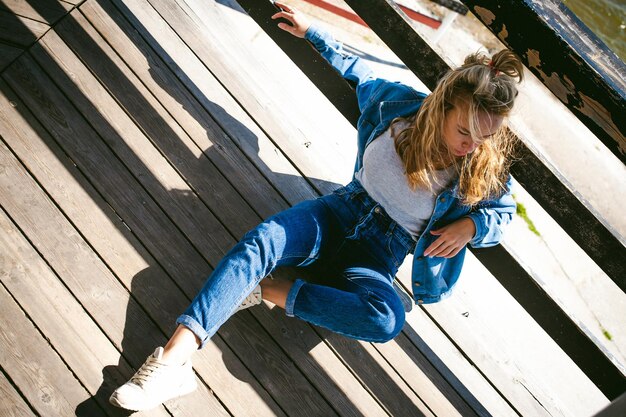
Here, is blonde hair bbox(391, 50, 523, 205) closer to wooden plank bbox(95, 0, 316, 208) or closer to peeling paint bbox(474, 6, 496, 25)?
peeling paint bbox(474, 6, 496, 25)

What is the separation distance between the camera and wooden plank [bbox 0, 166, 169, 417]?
1560 mm

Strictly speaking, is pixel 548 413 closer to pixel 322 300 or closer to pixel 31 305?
pixel 322 300

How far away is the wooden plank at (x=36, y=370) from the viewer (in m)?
1.50

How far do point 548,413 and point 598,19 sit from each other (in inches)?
231

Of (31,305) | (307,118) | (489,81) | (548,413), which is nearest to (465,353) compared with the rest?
(548,413)

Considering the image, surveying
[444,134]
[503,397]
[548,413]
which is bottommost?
[548,413]

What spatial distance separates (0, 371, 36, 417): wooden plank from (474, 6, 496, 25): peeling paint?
5.80 ft

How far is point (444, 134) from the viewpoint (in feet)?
4.83

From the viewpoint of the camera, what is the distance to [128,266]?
173 centimetres

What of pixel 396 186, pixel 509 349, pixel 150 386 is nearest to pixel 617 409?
pixel 509 349

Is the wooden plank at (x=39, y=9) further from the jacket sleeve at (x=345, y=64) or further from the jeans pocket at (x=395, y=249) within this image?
the jeans pocket at (x=395, y=249)

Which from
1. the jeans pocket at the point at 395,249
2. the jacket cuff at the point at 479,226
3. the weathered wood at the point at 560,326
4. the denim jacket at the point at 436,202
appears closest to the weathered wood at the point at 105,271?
the jeans pocket at the point at 395,249

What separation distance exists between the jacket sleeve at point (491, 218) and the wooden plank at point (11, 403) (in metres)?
1.55

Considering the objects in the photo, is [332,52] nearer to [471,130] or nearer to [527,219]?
[471,130]
